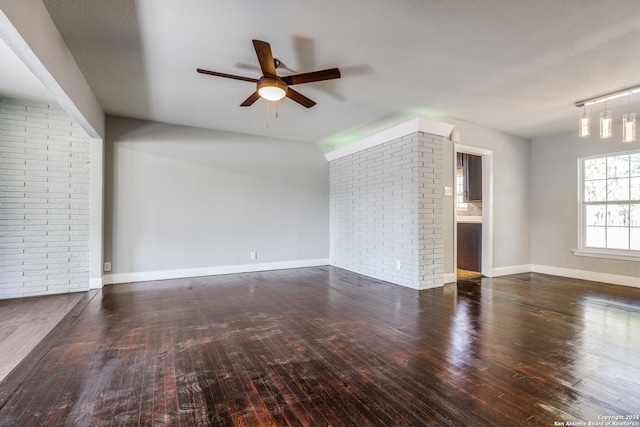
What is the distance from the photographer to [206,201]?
Result: 5.32 metres

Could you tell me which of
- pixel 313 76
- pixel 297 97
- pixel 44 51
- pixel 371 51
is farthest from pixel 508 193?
pixel 44 51

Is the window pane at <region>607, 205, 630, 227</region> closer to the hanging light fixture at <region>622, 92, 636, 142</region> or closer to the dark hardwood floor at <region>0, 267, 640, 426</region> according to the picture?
the dark hardwood floor at <region>0, 267, 640, 426</region>

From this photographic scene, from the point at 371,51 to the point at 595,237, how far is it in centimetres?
524

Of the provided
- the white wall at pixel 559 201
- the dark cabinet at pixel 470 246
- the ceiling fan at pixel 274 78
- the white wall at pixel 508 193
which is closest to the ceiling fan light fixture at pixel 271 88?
the ceiling fan at pixel 274 78

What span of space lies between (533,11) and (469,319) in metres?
2.81

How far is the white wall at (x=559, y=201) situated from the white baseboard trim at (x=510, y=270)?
0.22 metres

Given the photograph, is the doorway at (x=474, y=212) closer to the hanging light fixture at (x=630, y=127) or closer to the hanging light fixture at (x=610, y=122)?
the hanging light fixture at (x=610, y=122)

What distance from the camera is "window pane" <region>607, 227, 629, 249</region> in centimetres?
466

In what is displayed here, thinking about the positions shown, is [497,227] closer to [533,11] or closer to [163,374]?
[533,11]

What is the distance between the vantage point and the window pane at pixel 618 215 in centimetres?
468

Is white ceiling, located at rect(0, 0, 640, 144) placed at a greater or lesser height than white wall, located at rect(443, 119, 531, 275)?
greater

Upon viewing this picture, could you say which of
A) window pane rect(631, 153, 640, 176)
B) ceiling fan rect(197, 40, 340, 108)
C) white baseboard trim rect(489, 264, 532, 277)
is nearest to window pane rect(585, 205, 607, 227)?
window pane rect(631, 153, 640, 176)

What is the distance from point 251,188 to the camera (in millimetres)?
5715

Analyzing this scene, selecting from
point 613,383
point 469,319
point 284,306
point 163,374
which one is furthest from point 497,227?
point 163,374
